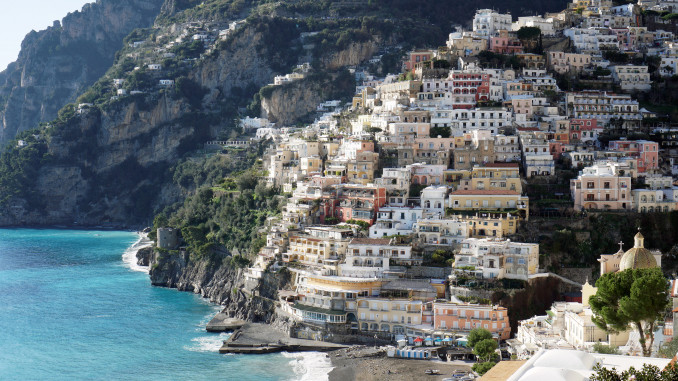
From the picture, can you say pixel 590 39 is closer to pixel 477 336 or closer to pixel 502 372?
pixel 477 336

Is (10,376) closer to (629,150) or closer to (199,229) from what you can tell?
(199,229)

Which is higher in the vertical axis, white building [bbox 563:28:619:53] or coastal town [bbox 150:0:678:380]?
white building [bbox 563:28:619:53]

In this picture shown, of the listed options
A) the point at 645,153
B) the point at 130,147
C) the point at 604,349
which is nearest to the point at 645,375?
the point at 604,349

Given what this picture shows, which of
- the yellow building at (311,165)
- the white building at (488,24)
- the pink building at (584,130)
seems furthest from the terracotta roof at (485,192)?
the white building at (488,24)

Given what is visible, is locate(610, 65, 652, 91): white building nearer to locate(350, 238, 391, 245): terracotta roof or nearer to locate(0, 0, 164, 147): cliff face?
locate(350, 238, 391, 245): terracotta roof

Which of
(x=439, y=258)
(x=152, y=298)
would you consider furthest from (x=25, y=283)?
(x=439, y=258)

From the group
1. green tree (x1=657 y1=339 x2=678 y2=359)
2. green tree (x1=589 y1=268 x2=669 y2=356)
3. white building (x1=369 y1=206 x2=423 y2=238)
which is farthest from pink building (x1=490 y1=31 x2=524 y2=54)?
green tree (x1=657 y1=339 x2=678 y2=359)
